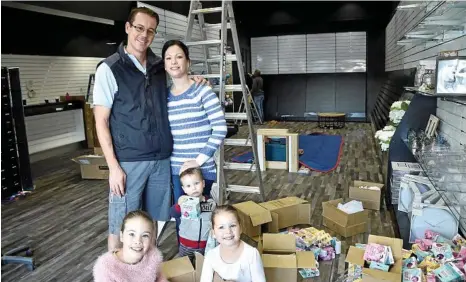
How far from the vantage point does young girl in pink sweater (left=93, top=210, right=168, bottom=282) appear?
170 centimetres

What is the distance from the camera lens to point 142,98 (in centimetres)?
201

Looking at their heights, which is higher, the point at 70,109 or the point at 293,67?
the point at 293,67

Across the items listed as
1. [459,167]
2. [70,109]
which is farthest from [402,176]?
[70,109]

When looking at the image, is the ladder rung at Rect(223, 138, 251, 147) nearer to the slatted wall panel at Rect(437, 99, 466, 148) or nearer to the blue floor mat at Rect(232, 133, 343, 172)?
the slatted wall panel at Rect(437, 99, 466, 148)

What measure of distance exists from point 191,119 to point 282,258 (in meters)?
1.06

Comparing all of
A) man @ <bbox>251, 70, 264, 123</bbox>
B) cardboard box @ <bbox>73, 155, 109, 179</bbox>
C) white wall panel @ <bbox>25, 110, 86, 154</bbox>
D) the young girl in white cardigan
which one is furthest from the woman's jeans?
the young girl in white cardigan

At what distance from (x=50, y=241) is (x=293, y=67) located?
9.79 metres

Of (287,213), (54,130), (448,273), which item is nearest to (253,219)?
(287,213)

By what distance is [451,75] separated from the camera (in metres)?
2.44

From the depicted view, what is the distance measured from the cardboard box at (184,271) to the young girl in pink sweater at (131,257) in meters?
0.43

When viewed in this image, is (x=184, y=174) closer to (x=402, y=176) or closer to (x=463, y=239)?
(x=463, y=239)

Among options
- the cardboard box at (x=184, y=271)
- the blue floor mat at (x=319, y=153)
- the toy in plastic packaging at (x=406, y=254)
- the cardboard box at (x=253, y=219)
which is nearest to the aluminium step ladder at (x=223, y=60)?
the cardboard box at (x=253, y=219)

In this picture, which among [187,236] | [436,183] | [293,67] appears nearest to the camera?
[187,236]

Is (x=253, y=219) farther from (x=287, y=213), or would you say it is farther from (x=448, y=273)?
(x=448, y=273)
